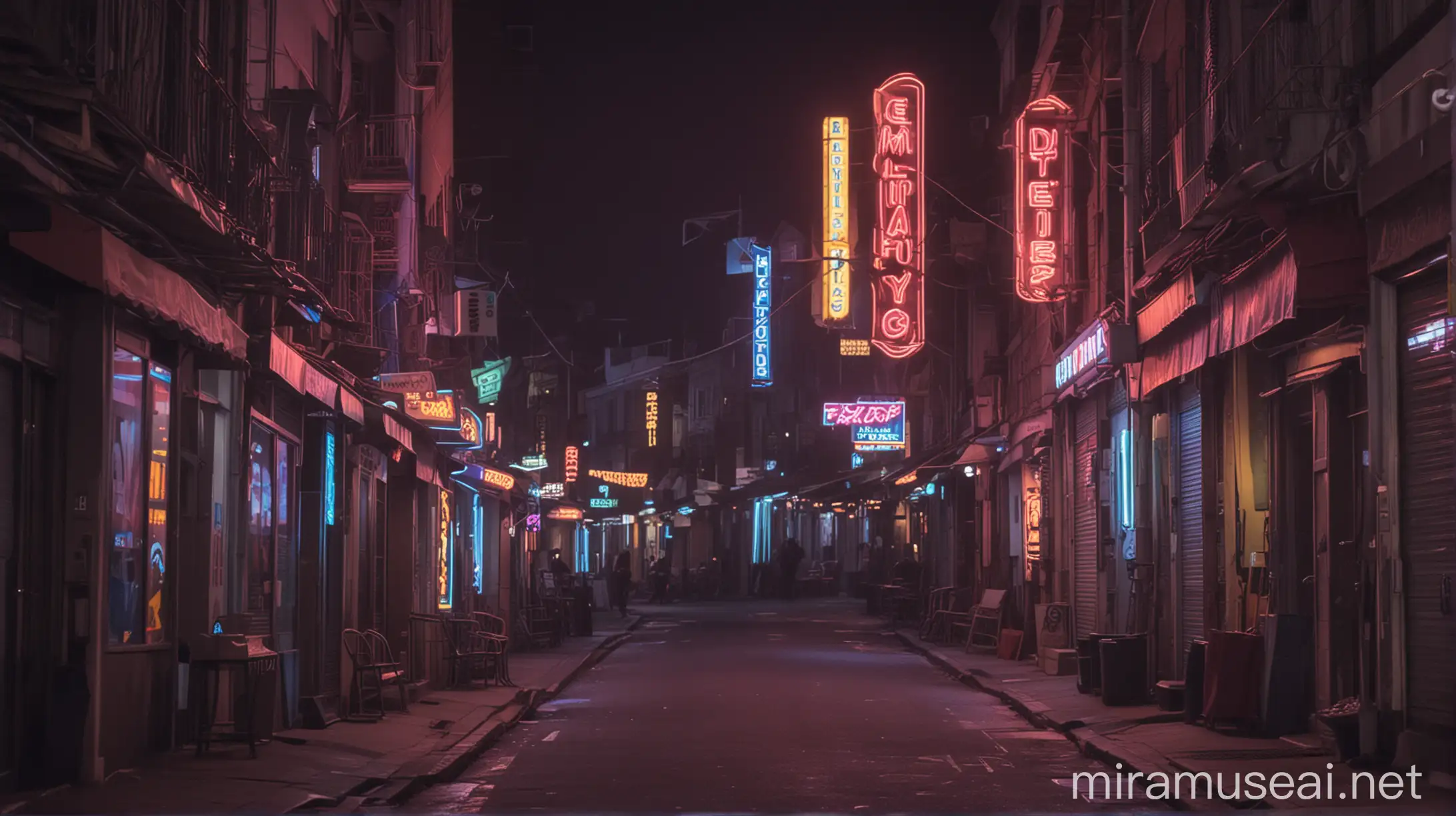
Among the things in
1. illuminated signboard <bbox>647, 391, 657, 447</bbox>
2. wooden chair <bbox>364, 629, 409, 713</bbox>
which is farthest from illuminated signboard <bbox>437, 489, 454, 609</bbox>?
illuminated signboard <bbox>647, 391, 657, 447</bbox>

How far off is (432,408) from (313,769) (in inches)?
341

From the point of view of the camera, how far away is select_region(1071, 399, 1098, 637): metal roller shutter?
2416 cm

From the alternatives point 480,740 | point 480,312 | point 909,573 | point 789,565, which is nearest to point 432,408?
point 480,740

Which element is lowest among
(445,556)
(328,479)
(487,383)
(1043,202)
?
(445,556)

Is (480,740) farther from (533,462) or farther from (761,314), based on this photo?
(761,314)

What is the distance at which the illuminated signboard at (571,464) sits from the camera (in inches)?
2606

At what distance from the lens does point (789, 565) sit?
6172cm

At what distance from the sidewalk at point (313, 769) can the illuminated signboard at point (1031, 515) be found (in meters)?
12.2

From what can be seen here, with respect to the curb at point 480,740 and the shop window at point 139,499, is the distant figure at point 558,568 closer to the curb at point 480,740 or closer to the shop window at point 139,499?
the curb at point 480,740

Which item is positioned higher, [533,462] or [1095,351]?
[1095,351]

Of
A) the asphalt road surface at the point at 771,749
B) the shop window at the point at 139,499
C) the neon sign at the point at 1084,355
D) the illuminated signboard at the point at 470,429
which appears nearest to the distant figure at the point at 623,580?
the asphalt road surface at the point at 771,749

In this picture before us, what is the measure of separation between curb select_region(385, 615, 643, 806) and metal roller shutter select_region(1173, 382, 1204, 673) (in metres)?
7.66

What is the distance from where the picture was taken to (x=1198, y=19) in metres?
18.1

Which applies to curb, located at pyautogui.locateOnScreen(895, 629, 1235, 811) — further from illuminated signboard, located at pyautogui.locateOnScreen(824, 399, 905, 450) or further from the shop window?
illuminated signboard, located at pyautogui.locateOnScreen(824, 399, 905, 450)
